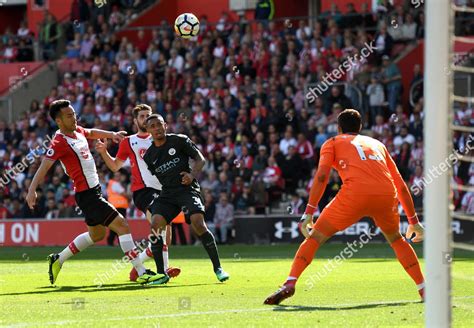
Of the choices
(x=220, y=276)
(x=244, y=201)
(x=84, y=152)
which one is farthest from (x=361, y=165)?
(x=244, y=201)

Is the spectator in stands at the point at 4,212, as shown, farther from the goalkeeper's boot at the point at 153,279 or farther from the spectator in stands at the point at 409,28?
the goalkeeper's boot at the point at 153,279

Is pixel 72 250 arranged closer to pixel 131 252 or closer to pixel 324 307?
pixel 131 252

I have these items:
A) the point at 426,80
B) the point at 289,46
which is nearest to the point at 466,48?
the point at 289,46

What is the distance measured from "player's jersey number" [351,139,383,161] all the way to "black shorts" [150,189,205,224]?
126 inches

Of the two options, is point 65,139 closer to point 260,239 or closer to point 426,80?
point 426,80

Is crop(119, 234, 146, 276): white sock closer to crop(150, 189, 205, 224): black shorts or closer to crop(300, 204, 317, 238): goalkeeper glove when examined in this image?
crop(150, 189, 205, 224): black shorts

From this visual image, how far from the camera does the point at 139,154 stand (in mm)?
A: 15242

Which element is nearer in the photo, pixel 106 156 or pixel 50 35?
pixel 106 156

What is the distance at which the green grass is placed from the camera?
933 cm

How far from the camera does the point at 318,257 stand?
19.5m

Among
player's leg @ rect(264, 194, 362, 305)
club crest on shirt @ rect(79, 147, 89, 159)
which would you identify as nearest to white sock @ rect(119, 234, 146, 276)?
club crest on shirt @ rect(79, 147, 89, 159)

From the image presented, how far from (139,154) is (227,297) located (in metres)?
4.17

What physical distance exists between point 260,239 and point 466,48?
7.37 m

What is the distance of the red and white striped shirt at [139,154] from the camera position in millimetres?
15188
